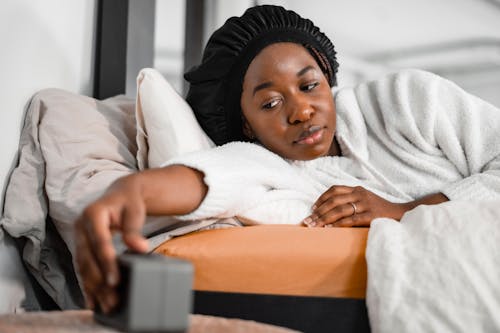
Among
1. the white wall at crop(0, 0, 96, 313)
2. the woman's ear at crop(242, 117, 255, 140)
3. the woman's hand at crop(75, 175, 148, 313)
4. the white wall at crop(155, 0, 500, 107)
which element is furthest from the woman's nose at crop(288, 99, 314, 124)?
the white wall at crop(155, 0, 500, 107)

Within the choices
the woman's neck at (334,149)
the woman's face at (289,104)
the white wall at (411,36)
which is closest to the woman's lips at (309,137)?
the woman's face at (289,104)

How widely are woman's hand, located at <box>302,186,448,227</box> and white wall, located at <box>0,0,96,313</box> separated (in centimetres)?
47

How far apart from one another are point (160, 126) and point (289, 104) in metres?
0.24

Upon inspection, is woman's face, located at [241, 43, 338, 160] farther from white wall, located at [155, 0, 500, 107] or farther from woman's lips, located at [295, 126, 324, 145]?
white wall, located at [155, 0, 500, 107]

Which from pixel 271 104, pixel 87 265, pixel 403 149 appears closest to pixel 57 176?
pixel 271 104

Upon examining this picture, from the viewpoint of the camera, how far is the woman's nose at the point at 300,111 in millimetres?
1178

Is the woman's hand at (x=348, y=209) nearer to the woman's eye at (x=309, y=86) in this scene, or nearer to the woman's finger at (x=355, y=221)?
the woman's finger at (x=355, y=221)

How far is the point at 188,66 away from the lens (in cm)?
187

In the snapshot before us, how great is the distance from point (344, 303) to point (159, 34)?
7.75 ft

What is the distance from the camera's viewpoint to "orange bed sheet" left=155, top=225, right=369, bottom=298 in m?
0.82

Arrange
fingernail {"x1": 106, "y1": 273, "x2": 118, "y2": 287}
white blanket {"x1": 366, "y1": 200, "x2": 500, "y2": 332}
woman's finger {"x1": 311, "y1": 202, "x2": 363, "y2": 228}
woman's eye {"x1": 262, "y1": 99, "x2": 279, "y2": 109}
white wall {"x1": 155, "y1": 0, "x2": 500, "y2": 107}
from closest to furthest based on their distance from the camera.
→ fingernail {"x1": 106, "y1": 273, "x2": 118, "y2": 287} → white blanket {"x1": 366, "y1": 200, "x2": 500, "y2": 332} → woman's finger {"x1": 311, "y1": 202, "x2": 363, "y2": 228} → woman's eye {"x1": 262, "y1": 99, "x2": 279, "y2": 109} → white wall {"x1": 155, "y1": 0, "x2": 500, "y2": 107}

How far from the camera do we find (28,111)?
3.60ft

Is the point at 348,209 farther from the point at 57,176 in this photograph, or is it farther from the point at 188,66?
the point at 188,66

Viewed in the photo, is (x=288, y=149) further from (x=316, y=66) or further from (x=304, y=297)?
(x=304, y=297)
